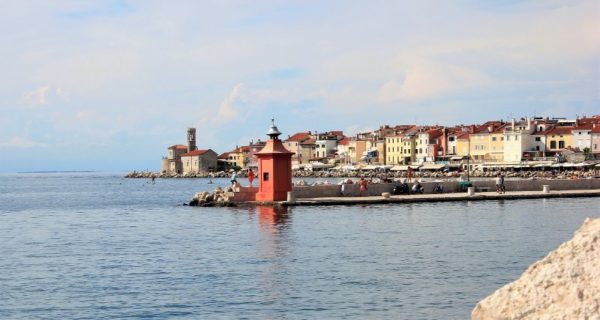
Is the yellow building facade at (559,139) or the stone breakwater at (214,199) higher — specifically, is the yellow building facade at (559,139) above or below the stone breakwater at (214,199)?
above

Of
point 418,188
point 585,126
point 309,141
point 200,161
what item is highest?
point 309,141

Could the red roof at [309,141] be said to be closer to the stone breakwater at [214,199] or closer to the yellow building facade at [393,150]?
the yellow building facade at [393,150]

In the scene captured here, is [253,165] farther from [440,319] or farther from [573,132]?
[440,319]

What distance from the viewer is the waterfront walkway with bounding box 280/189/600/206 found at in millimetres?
48906

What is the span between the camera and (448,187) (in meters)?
55.8

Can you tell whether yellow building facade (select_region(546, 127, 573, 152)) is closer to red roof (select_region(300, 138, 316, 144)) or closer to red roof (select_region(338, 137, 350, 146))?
red roof (select_region(338, 137, 350, 146))

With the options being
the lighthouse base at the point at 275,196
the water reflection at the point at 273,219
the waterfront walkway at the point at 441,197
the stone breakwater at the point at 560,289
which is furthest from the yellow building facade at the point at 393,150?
the stone breakwater at the point at 560,289

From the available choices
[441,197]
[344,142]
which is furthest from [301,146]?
[441,197]

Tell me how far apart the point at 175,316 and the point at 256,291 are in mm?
3001

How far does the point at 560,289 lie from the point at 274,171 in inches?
1550

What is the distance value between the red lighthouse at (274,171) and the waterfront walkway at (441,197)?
1.17 meters

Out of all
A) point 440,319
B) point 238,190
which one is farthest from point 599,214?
point 440,319

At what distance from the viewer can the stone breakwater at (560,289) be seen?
32.8 ft

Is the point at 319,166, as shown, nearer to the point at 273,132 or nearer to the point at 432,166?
the point at 432,166
